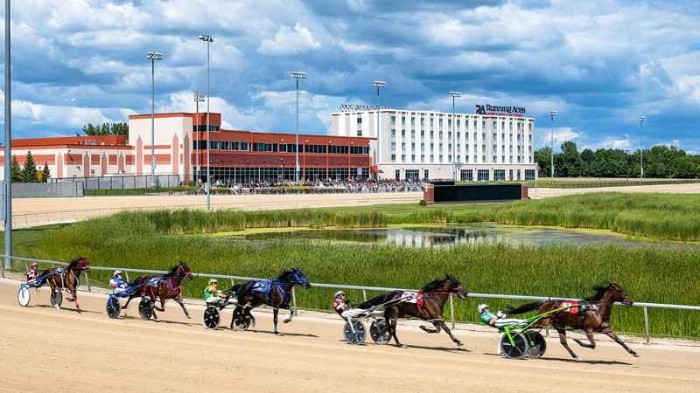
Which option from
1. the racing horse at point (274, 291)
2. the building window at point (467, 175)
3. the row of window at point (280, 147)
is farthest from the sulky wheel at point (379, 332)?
the building window at point (467, 175)

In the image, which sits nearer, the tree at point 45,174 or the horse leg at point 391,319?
the horse leg at point 391,319

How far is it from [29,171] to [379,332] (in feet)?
346

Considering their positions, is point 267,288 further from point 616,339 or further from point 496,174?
point 496,174

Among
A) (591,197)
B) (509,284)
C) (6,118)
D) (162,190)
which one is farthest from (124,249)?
(162,190)

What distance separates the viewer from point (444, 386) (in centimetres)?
1376

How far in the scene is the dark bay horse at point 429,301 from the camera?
1647 centimetres

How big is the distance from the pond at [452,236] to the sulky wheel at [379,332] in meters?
27.9

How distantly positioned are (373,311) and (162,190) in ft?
308

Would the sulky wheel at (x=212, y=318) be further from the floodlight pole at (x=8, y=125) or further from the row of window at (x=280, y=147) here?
the row of window at (x=280, y=147)

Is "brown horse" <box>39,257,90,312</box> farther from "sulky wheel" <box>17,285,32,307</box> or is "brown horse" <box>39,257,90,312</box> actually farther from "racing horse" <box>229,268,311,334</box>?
"racing horse" <box>229,268,311,334</box>

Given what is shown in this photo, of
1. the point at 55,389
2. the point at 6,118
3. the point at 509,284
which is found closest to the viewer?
the point at 55,389

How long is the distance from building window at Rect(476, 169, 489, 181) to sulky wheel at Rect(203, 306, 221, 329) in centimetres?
15791

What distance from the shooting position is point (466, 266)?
2894 centimetres

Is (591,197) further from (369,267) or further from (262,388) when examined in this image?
(262,388)
